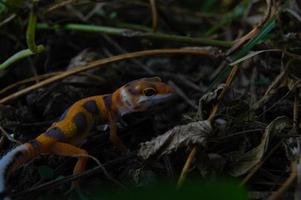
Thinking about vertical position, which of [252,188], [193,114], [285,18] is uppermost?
[285,18]

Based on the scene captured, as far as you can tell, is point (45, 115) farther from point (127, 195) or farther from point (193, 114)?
point (127, 195)

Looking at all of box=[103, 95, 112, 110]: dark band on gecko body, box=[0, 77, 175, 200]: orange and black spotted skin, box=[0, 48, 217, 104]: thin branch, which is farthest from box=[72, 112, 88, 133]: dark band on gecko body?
box=[0, 48, 217, 104]: thin branch

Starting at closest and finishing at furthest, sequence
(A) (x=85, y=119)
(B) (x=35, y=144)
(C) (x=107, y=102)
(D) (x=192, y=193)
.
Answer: (D) (x=192, y=193), (B) (x=35, y=144), (A) (x=85, y=119), (C) (x=107, y=102)

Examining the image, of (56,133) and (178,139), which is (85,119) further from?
(178,139)

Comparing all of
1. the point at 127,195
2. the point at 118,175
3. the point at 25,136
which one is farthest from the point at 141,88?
the point at 127,195

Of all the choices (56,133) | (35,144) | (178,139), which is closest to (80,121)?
(56,133)

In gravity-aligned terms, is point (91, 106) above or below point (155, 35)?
below
